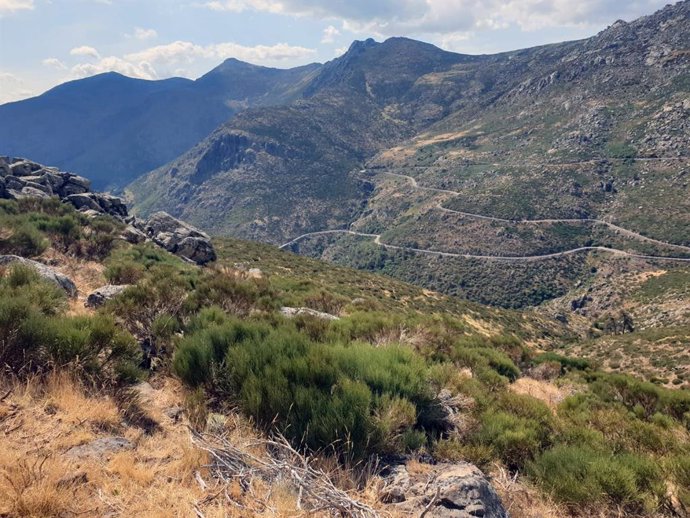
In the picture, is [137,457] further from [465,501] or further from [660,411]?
[660,411]

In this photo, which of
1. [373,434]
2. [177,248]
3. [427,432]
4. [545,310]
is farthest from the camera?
[545,310]

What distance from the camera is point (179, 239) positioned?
111 feet

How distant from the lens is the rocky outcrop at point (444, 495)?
157 inches

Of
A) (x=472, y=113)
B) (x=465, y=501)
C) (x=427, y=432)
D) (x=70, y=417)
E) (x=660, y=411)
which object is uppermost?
(x=472, y=113)

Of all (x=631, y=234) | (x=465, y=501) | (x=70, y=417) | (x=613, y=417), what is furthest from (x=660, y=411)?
(x=631, y=234)

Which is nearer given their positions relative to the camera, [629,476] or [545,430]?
[629,476]

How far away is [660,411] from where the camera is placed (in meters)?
10.4

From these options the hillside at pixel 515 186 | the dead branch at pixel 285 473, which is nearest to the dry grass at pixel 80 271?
the dead branch at pixel 285 473

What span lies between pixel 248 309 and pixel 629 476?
9.22m

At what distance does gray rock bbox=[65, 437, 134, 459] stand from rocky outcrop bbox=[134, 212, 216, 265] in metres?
29.5

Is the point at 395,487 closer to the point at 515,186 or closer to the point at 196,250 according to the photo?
the point at 196,250

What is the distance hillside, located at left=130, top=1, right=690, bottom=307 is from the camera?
281 feet

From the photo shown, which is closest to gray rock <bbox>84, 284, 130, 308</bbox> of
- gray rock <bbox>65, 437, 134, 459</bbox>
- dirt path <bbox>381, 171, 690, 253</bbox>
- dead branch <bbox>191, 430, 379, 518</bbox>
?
gray rock <bbox>65, 437, 134, 459</bbox>

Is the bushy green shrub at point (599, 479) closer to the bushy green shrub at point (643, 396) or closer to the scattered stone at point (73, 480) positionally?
the scattered stone at point (73, 480)
